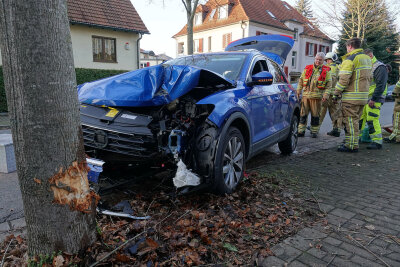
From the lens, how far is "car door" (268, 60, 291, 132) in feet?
16.6

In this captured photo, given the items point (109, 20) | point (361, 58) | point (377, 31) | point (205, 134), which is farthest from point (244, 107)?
point (377, 31)

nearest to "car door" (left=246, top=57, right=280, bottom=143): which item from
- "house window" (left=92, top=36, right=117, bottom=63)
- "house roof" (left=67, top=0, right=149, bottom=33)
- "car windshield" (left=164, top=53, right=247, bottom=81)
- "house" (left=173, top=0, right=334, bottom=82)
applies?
"car windshield" (left=164, top=53, right=247, bottom=81)

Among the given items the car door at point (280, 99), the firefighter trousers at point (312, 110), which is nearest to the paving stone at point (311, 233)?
the car door at point (280, 99)

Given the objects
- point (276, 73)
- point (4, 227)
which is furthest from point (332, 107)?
point (4, 227)

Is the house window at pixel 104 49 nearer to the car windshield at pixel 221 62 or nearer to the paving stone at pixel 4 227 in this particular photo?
the car windshield at pixel 221 62

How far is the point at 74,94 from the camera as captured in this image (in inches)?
78.7

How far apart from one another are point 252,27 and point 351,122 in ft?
89.7

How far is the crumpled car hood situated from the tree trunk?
104 cm

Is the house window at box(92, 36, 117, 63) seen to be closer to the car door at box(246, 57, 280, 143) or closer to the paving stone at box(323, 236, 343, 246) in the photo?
the car door at box(246, 57, 280, 143)

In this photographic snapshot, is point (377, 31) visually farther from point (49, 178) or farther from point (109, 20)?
point (49, 178)

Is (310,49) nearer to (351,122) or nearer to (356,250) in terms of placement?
(351,122)

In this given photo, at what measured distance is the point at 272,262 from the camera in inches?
92.9

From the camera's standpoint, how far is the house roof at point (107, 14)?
15953 mm

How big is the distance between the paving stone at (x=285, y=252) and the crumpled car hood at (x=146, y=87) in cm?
160
